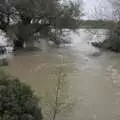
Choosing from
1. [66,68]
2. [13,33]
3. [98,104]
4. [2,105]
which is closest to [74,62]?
[66,68]

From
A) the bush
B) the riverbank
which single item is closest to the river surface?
the riverbank

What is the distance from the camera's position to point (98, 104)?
12414mm

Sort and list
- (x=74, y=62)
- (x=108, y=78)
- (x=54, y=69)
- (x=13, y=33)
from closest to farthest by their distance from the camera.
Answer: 1. (x=108, y=78)
2. (x=54, y=69)
3. (x=74, y=62)
4. (x=13, y=33)

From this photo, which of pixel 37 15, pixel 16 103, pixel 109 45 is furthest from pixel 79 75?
pixel 16 103

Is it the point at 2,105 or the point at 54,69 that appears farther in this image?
the point at 54,69

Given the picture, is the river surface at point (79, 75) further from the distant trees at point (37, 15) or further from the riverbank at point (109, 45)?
the distant trees at point (37, 15)

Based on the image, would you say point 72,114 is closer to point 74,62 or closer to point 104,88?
point 104,88

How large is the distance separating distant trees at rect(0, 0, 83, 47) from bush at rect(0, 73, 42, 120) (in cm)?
1251

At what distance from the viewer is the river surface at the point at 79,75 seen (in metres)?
11.7

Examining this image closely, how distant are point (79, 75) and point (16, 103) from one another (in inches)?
358

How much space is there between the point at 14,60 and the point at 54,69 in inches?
126

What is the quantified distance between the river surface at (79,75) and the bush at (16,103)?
201cm

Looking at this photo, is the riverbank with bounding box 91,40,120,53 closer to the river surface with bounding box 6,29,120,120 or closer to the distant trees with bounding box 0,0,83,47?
the river surface with bounding box 6,29,120,120

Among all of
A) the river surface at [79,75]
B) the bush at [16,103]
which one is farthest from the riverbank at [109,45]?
the bush at [16,103]
